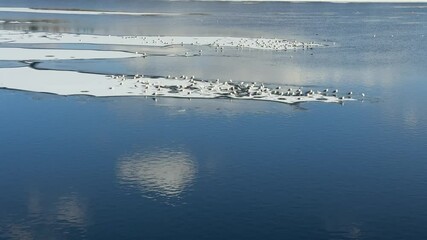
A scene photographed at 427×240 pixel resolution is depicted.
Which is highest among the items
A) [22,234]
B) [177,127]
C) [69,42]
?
[69,42]

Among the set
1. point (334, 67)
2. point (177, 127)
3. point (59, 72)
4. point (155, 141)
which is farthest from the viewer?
point (334, 67)

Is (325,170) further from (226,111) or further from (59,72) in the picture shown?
(59,72)

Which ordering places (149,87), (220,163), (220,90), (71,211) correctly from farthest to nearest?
(149,87)
(220,90)
(220,163)
(71,211)

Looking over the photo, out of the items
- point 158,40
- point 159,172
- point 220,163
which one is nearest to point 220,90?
point 220,163

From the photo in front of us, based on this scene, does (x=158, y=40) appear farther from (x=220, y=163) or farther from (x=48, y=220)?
(x=48, y=220)

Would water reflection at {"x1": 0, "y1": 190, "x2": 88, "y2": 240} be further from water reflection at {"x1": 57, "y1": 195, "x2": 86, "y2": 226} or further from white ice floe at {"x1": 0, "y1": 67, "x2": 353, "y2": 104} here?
white ice floe at {"x1": 0, "y1": 67, "x2": 353, "y2": 104}

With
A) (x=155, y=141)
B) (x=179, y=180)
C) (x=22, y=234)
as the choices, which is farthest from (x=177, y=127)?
(x=22, y=234)
